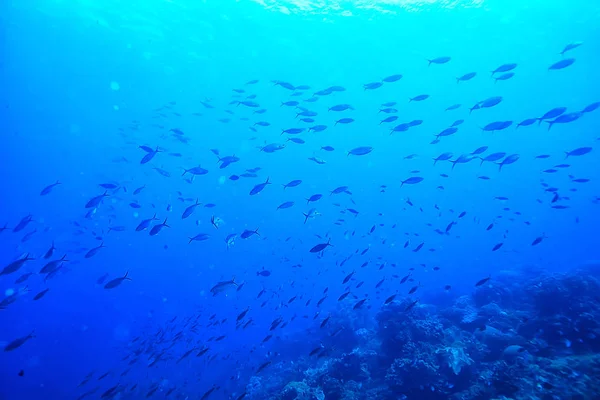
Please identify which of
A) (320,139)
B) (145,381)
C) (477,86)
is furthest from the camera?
(320,139)

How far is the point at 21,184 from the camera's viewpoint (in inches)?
2367

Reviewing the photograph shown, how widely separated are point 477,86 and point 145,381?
187 feet

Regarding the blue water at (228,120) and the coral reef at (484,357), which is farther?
the blue water at (228,120)

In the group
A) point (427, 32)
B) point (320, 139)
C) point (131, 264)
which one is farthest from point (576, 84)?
point (131, 264)

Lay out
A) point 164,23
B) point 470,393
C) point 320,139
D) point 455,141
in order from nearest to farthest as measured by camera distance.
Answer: point 470,393, point 164,23, point 320,139, point 455,141

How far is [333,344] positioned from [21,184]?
7096 centimetres

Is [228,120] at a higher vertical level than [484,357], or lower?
higher

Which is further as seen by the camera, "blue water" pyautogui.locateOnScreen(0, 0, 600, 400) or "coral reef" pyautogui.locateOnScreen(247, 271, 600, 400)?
"blue water" pyautogui.locateOnScreen(0, 0, 600, 400)

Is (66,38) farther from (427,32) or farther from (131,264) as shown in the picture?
(131,264)

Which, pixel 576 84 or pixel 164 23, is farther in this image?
pixel 576 84

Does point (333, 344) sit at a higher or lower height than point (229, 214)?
higher

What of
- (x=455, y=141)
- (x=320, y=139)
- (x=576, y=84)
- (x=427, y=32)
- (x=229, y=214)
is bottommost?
(x=229, y=214)

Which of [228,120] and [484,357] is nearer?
A: [484,357]

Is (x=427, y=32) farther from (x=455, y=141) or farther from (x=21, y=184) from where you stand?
(x=21, y=184)
